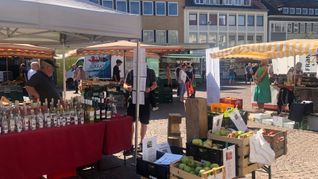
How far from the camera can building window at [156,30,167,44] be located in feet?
141

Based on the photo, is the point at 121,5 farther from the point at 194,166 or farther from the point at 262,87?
the point at 194,166

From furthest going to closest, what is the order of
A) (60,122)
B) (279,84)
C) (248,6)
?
(248,6)
(279,84)
(60,122)

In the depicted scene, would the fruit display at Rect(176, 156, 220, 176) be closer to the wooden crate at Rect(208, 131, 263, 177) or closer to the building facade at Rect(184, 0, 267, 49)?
the wooden crate at Rect(208, 131, 263, 177)

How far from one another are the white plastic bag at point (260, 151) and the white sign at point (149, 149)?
1.18 meters

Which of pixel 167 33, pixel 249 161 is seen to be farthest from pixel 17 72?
pixel 167 33

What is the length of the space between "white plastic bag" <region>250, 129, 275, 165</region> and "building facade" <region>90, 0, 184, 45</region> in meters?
37.0

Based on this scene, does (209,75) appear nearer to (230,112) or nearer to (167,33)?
(230,112)

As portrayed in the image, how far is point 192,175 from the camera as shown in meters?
3.99

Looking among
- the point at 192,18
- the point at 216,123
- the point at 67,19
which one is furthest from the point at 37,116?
the point at 192,18

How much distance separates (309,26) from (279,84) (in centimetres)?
4690

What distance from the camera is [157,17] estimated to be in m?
42.6

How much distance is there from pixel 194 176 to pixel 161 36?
39731 millimetres

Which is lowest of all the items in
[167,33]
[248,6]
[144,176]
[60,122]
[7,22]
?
[144,176]

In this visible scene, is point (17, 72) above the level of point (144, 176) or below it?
above
